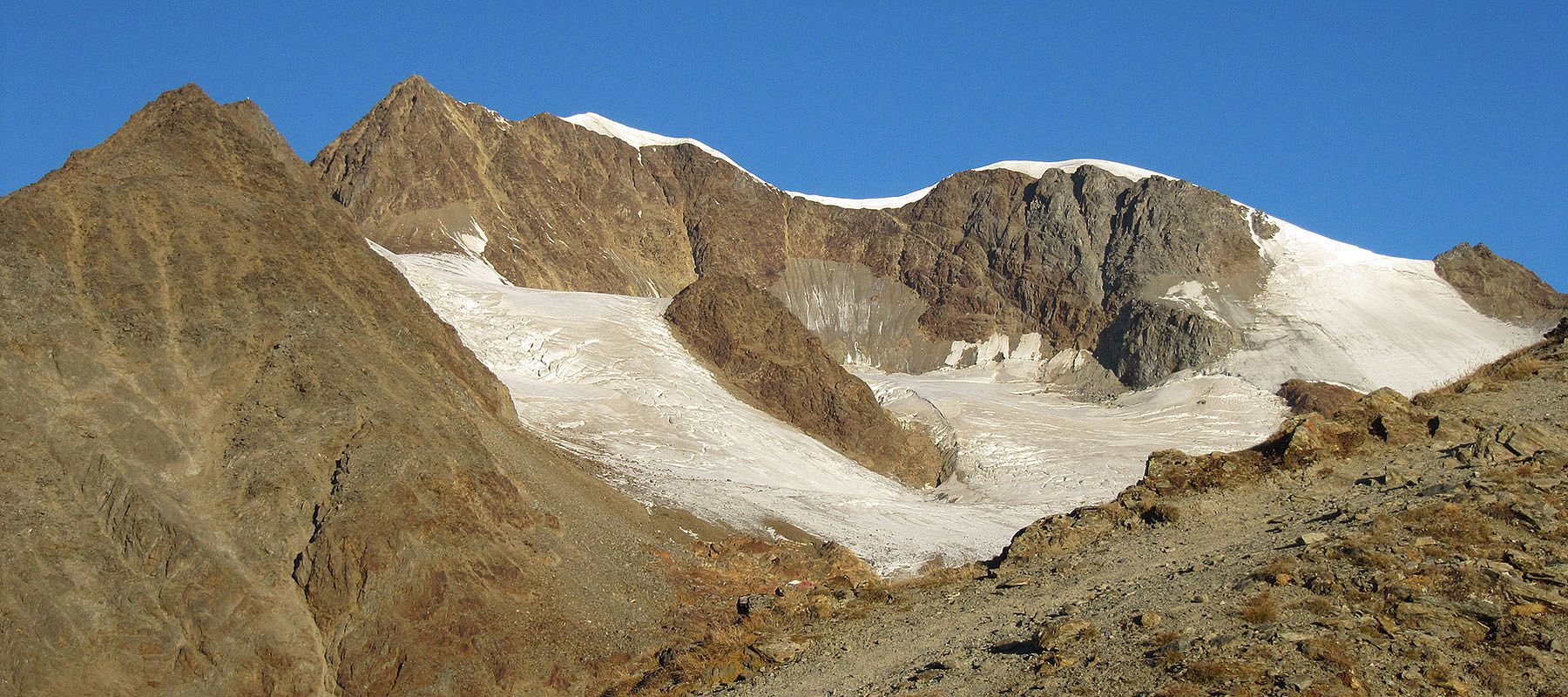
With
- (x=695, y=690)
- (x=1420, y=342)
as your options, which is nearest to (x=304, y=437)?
(x=695, y=690)

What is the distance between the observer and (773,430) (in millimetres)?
67000

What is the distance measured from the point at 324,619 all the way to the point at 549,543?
598cm

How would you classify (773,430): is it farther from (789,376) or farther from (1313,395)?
(1313,395)

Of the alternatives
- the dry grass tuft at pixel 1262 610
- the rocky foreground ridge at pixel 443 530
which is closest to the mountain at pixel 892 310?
the rocky foreground ridge at pixel 443 530

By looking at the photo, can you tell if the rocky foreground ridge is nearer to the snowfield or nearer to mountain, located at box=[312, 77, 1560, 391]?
the snowfield

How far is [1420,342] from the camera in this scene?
10012 centimetres

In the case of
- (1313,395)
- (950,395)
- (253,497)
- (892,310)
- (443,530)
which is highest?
(892,310)

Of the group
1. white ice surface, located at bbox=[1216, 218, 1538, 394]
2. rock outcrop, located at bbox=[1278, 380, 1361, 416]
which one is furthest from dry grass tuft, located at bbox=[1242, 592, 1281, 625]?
white ice surface, located at bbox=[1216, 218, 1538, 394]

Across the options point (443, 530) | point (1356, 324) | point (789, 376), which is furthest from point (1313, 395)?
point (443, 530)

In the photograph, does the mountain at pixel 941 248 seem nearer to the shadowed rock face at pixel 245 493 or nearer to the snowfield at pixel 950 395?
the snowfield at pixel 950 395

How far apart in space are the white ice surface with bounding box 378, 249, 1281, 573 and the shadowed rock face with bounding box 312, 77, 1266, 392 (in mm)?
10236

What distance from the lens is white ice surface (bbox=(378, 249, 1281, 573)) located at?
50688 millimetres

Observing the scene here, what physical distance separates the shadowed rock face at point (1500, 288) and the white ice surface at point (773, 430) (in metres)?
27.5

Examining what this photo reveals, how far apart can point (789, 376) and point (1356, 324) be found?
4971 cm
